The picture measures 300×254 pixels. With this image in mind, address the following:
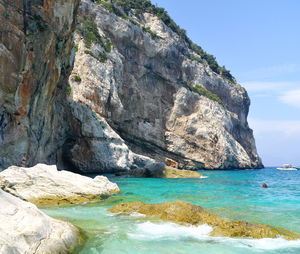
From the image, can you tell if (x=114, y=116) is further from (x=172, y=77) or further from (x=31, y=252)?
(x=31, y=252)

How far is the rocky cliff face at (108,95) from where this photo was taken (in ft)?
85.8

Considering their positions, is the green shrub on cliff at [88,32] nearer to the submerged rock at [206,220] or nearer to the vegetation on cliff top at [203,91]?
the vegetation on cliff top at [203,91]

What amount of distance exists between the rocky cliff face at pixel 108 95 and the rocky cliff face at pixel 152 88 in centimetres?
20

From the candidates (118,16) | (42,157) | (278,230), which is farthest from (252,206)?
(118,16)

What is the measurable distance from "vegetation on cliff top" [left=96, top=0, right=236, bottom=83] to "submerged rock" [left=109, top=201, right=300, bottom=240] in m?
54.5

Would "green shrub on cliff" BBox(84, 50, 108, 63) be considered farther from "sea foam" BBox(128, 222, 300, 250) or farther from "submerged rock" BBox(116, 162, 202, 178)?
"sea foam" BBox(128, 222, 300, 250)

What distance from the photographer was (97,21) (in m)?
58.9

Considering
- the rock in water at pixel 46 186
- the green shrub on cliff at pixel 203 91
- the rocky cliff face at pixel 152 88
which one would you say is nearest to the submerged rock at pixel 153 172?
the rocky cliff face at pixel 152 88

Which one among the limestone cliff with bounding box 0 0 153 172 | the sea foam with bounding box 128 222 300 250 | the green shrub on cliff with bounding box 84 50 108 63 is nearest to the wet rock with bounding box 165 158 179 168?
the green shrub on cliff with bounding box 84 50 108 63

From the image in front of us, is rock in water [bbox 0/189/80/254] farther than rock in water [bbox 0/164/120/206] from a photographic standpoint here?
No

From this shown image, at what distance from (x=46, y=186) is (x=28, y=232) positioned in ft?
35.6

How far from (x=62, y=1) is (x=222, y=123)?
48.5 m

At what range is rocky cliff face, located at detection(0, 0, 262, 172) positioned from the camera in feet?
85.8

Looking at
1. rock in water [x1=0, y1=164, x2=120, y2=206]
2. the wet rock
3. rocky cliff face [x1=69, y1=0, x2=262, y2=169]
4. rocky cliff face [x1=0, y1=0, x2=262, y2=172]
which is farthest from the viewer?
the wet rock
